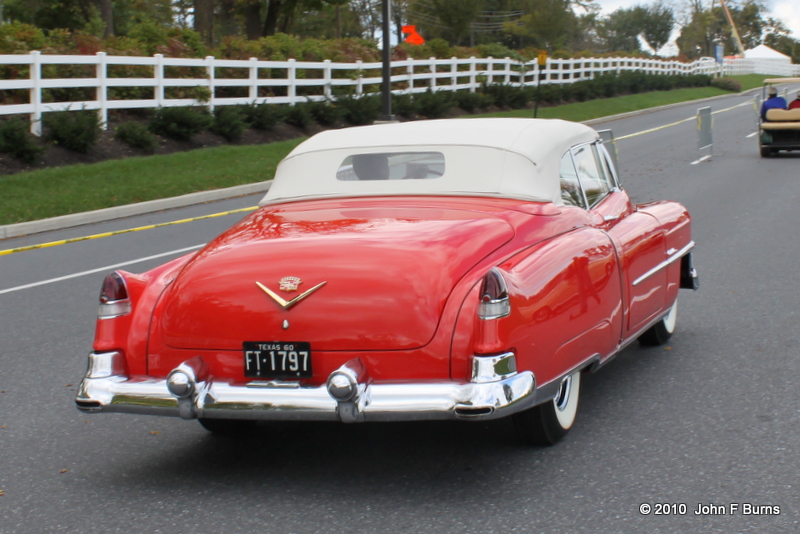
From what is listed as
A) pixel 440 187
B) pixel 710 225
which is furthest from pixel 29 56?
pixel 440 187

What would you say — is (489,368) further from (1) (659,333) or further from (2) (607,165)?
(1) (659,333)

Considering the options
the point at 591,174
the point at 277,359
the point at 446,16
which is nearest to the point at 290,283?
the point at 277,359

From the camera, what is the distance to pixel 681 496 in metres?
4.13

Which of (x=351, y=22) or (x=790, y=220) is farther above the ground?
(x=351, y=22)

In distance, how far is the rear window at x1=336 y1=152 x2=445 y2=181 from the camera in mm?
5734

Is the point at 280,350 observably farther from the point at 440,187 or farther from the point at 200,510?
the point at 440,187

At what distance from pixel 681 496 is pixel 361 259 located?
1686 millimetres

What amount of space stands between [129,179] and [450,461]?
14.2 meters

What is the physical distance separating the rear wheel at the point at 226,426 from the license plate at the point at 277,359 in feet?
2.78

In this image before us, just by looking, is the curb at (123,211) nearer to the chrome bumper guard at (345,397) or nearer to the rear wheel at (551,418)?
the chrome bumper guard at (345,397)

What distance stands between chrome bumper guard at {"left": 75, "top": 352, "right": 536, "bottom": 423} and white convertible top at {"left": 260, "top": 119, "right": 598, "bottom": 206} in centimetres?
149

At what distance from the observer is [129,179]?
17688mm

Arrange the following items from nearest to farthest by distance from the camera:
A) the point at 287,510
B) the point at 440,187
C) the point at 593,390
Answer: the point at 287,510 < the point at 440,187 < the point at 593,390

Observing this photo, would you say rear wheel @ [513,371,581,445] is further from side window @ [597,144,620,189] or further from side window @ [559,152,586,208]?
side window @ [597,144,620,189]
